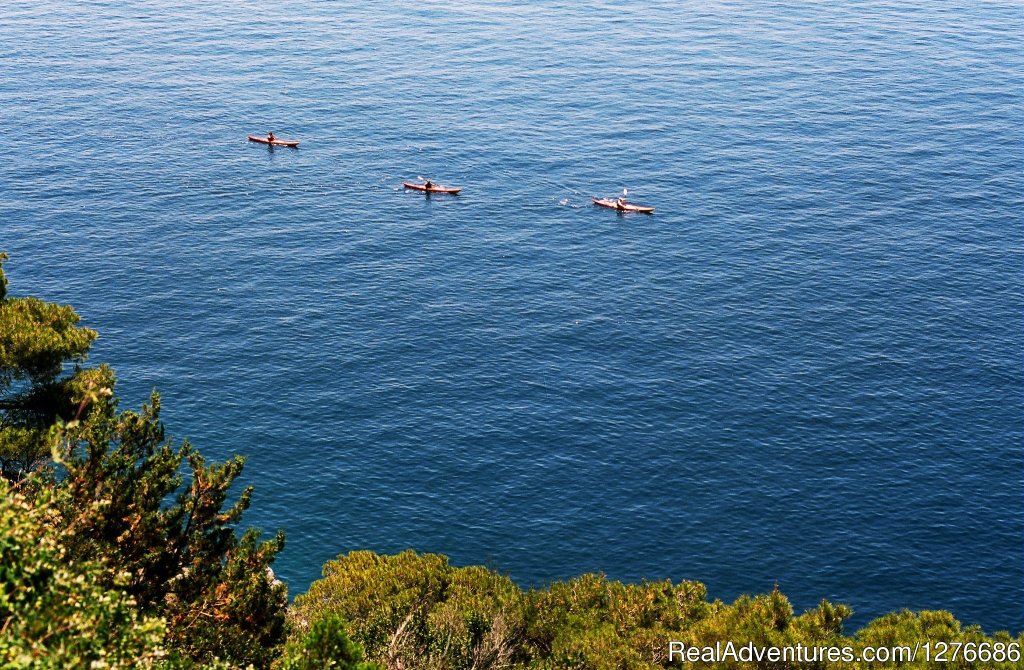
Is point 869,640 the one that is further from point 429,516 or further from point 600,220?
point 600,220

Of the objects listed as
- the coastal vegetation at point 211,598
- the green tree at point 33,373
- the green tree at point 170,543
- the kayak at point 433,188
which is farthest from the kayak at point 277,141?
the green tree at point 170,543

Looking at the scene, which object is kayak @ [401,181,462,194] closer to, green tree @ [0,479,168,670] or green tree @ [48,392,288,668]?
green tree @ [48,392,288,668]

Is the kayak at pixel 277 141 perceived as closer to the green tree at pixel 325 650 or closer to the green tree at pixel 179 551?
the green tree at pixel 179 551

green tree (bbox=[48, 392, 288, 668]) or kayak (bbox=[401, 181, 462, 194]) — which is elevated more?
green tree (bbox=[48, 392, 288, 668])

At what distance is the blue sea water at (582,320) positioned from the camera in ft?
319

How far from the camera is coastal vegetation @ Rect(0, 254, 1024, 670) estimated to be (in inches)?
1143

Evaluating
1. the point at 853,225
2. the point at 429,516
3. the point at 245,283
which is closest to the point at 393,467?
the point at 429,516

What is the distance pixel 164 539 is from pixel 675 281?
103075 mm

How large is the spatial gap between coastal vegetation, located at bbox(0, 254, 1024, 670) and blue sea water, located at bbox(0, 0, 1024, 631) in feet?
97.0

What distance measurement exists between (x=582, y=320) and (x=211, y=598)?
91053 millimetres

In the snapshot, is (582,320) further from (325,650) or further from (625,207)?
(325,650)

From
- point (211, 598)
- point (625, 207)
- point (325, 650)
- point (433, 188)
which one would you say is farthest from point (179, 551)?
point (433, 188)

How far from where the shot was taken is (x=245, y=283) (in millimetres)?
139125

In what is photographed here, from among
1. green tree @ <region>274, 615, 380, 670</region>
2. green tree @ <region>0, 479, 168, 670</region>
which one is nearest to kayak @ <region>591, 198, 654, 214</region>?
green tree @ <region>274, 615, 380, 670</region>
